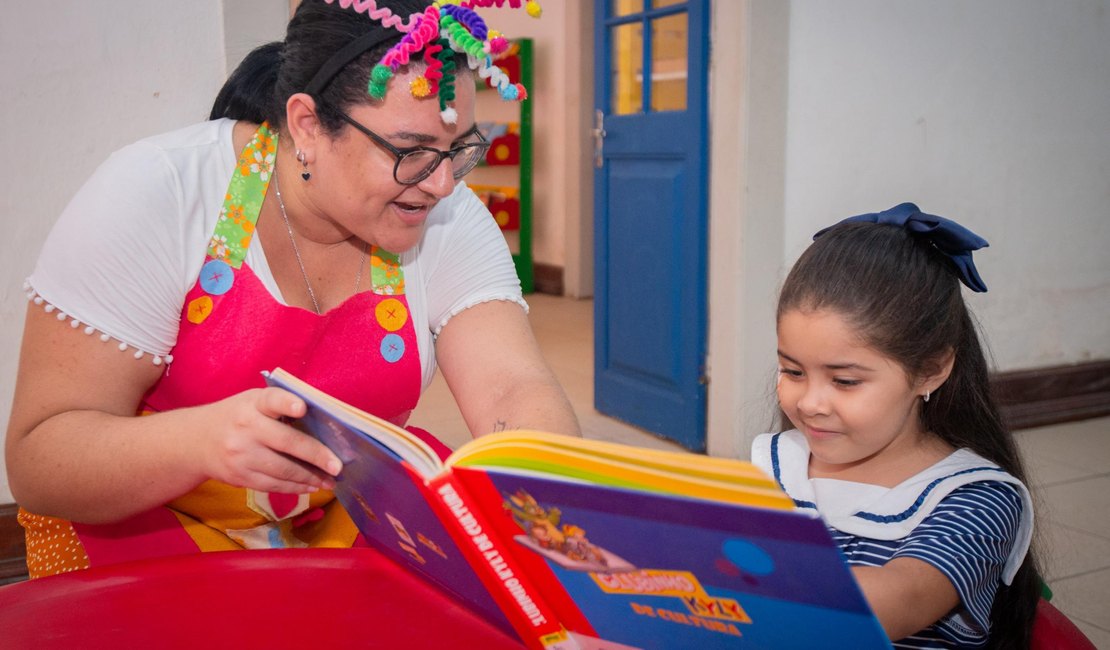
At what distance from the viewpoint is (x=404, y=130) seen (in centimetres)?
119

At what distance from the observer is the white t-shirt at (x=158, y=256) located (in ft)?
3.76

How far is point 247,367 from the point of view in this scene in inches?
50.3

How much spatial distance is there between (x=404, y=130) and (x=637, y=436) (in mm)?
2633

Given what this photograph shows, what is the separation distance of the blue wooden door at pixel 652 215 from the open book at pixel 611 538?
8.68 feet

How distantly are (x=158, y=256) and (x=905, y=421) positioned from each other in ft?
3.05

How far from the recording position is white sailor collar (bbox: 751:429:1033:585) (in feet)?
3.62

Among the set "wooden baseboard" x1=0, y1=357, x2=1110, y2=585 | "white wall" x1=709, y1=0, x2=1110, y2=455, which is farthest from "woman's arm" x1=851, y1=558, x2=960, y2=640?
"wooden baseboard" x1=0, y1=357, x2=1110, y2=585

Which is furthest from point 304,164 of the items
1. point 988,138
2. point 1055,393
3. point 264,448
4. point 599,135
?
point 1055,393

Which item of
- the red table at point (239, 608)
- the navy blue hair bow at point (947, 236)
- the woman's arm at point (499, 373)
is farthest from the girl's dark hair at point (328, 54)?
the navy blue hair bow at point (947, 236)

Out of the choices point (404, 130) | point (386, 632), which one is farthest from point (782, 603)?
point (404, 130)

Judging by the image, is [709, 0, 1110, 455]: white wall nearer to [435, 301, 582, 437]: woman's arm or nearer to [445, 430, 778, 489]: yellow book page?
[435, 301, 582, 437]: woman's arm

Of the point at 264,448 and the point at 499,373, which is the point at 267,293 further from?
the point at 264,448

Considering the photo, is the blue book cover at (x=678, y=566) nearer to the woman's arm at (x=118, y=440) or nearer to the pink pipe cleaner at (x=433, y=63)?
the woman's arm at (x=118, y=440)

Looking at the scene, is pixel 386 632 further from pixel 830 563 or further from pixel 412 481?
pixel 830 563
